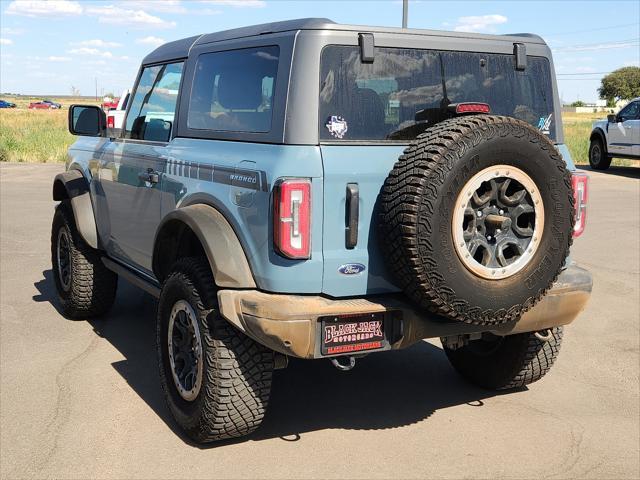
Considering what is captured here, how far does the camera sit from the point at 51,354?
5332 mm

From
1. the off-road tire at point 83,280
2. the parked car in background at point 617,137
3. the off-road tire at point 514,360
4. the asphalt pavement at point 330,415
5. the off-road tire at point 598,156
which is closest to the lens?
the asphalt pavement at point 330,415

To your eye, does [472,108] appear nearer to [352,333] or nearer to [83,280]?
[352,333]

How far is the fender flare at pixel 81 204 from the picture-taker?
5750 millimetres

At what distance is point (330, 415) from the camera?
14.4 ft

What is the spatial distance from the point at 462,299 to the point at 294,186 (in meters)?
0.87

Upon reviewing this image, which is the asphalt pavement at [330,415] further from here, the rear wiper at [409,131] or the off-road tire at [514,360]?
the rear wiper at [409,131]

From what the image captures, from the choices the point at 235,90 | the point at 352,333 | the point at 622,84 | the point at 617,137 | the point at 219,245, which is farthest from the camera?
the point at 622,84

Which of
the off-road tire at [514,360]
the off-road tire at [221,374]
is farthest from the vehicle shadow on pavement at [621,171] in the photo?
the off-road tire at [221,374]

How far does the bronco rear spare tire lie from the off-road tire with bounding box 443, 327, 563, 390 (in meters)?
1.02

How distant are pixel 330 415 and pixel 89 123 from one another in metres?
2.79

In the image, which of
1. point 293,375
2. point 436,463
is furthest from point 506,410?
point 293,375

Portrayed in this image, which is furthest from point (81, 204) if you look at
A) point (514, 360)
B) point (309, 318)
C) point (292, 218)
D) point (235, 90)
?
point (514, 360)

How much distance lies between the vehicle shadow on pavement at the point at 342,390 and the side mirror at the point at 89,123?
59.0 inches

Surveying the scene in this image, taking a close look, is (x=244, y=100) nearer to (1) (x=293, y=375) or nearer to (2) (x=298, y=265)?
(2) (x=298, y=265)
